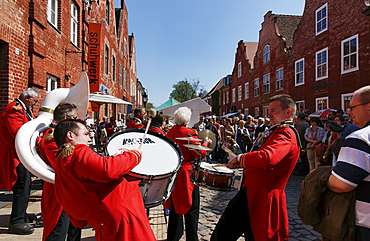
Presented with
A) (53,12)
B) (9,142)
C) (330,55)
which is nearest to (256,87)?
(330,55)

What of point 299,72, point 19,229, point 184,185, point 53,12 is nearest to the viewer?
point 184,185

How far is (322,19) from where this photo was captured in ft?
55.7

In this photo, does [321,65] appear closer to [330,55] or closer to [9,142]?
[330,55]

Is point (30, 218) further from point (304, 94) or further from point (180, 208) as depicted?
point (304, 94)

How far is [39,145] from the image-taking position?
306 cm

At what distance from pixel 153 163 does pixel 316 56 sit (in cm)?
1791

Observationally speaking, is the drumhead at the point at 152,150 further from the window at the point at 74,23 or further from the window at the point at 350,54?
the window at the point at 350,54

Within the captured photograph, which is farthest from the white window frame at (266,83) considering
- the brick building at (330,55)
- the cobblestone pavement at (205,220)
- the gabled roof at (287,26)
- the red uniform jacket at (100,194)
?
the red uniform jacket at (100,194)

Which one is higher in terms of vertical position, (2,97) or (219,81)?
(219,81)

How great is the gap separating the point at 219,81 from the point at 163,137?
4886 cm

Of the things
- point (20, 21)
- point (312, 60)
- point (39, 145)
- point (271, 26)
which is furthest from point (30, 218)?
point (271, 26)

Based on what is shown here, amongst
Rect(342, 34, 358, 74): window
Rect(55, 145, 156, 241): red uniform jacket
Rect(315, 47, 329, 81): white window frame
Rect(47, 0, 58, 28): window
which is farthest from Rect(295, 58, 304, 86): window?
Rect(55, 145, 156, 241): red uniform jacket

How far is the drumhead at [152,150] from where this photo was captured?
2.72 meters

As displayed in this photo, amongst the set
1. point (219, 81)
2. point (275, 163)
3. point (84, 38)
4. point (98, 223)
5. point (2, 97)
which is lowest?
point (98, 223)
